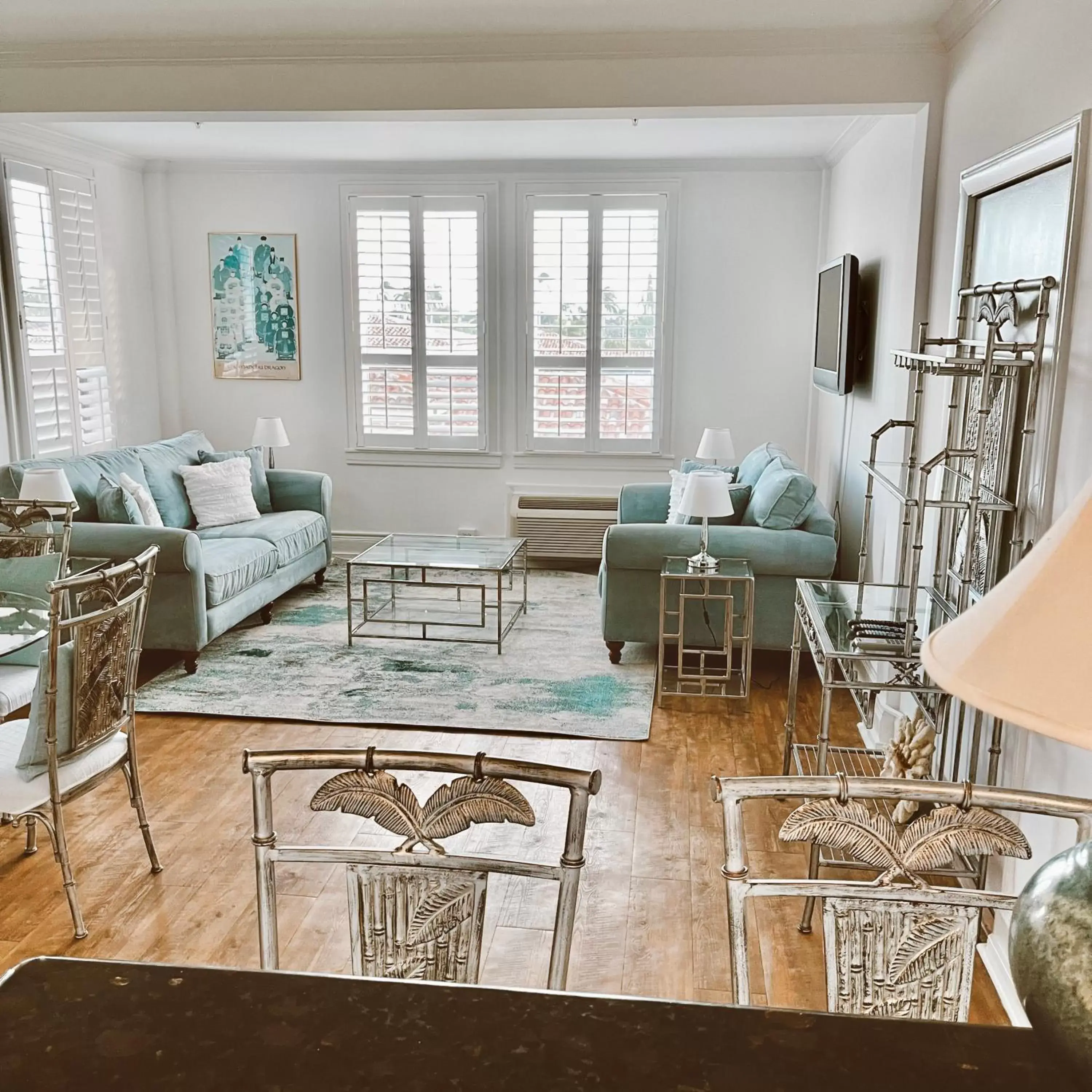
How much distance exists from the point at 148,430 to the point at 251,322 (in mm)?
1049

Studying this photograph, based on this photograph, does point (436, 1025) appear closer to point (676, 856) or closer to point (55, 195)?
point (676, 856)

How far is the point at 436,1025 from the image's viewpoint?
1.02 m

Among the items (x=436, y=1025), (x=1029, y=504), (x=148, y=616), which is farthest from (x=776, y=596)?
(x=436, y=1025)

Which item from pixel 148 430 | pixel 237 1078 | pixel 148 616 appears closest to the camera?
pixel 237 1078

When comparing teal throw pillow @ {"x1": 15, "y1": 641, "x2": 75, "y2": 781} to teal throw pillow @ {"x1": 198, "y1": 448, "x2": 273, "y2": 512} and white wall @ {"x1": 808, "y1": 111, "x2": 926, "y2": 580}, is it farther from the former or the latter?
teal throw pillow @ {"x1": 198, "y1": 448, "x2": 273, "y2": 512}

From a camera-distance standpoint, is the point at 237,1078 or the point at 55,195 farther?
the point at 55,195

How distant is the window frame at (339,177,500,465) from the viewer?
6836mm

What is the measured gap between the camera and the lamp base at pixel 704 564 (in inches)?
177

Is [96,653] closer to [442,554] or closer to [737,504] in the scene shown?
[442,554]

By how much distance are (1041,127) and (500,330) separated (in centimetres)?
465

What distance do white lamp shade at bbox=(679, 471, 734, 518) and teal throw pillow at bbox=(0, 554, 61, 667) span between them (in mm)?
2486

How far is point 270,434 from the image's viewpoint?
6.63 metres

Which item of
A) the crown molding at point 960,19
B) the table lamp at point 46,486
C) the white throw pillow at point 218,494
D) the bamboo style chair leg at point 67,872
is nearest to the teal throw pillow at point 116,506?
the table lamp at point 46,486

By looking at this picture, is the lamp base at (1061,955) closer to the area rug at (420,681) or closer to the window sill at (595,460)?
the area rug at (420,681)
